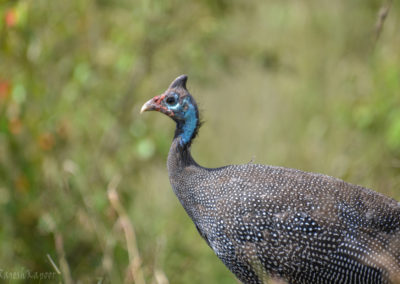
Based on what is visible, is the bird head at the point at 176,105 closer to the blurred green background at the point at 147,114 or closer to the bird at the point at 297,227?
the bird at the point at 297,227

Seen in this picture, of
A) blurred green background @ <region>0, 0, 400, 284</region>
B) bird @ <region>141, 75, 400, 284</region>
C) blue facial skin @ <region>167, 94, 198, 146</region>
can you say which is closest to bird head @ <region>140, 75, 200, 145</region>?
blue facial skin @ <region>167, 94, 198, 146</region>

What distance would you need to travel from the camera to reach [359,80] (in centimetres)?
789

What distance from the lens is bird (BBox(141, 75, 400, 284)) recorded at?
3248 millimetres

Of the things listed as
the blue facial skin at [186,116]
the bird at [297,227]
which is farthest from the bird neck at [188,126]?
the bird at [297,227]

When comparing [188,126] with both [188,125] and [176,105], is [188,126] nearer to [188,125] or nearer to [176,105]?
[188,125]

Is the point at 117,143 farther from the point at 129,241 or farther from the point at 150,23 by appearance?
the point at 129,241

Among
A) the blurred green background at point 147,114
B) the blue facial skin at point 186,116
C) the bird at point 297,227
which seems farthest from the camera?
the blurred green background at point 147,114

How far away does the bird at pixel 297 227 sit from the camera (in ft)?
10.7

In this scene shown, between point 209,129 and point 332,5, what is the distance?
89.6 inches

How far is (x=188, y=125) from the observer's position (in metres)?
3.77

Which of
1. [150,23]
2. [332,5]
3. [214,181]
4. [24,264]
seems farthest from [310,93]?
[214,181]

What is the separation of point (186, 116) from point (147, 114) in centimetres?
288

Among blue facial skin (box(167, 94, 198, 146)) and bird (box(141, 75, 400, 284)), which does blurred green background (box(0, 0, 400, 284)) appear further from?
blue facial skin (box(167, 94, 198, 146))

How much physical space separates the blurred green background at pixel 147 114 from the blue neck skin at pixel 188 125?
1348 millimetres
